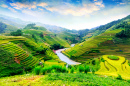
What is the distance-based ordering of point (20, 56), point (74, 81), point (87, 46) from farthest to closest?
point (87, 46) < point (20, 56) < point (74, 81)

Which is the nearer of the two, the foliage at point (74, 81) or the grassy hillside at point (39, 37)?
the foliage at point (74, 81)

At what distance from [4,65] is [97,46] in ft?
203

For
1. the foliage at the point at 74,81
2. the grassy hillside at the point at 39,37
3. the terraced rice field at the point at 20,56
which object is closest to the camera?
the foliage at the point at 74,81

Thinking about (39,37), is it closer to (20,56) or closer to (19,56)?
(20,56)

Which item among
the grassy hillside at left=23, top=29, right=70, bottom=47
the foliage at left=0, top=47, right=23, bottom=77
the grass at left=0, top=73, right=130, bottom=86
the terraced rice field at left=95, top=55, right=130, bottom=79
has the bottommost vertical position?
the terraced rice field at left=95, top=55, right=130, bottom=79

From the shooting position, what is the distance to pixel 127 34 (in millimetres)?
61438

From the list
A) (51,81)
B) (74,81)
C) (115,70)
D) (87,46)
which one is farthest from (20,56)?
(87,46)

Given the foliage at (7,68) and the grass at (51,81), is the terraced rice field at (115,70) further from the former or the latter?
the foliage at (7,68)

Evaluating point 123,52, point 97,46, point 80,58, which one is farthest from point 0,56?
point 123,52

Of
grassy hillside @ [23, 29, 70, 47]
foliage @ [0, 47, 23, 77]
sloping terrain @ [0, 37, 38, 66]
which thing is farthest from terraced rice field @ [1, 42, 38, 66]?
grassy hillside @ [23, 29, 70, 47]

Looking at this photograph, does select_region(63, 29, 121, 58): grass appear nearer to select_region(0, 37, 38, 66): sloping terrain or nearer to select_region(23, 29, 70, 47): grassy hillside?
select_region(0, 37, 38, 66): sloping terrain

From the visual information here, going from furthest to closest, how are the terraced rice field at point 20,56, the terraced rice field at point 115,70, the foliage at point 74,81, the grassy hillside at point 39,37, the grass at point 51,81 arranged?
the grassy hillside at point 39,37
the terraced rice field at point 20,56
the terraced rice field at point 115,70
the foliage at point 74,81
the grass at point 51,81

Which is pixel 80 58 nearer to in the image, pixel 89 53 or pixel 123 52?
pixel 89 53

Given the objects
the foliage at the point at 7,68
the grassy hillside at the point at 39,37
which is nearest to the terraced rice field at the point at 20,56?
the foliage at the point at 7,68
